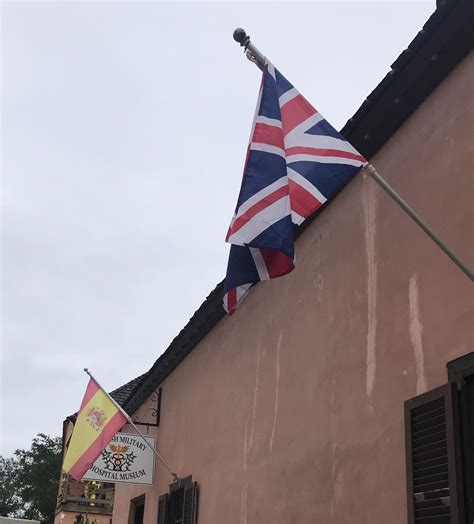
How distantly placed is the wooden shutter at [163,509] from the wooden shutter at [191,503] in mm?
977

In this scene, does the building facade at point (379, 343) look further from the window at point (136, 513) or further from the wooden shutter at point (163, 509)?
the window at point (136, 513)

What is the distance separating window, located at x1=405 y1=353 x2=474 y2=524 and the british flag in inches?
49.8

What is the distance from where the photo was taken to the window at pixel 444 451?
4316 mm

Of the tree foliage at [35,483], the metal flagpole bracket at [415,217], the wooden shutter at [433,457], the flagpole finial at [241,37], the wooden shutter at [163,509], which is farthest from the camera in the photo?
the tree foliage at [35,483]

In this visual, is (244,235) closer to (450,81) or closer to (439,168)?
(439,168)

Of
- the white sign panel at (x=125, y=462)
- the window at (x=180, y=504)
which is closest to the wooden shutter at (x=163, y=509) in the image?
the window at (x=180, y=504)

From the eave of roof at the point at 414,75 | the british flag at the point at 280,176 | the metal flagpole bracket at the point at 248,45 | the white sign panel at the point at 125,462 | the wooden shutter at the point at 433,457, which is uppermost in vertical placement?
the eave of roof at the point at 414,75

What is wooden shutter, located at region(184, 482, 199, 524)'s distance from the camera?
30.8 feet

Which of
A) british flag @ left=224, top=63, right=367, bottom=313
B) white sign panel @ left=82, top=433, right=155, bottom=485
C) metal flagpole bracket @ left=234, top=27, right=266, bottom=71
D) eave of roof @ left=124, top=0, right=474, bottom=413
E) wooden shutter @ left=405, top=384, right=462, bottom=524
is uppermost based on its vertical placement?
eave of roof @ left=124, top=0, right=474, bottom=413

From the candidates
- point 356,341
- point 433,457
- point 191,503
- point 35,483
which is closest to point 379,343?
point 356,341

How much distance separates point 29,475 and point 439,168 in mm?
48523

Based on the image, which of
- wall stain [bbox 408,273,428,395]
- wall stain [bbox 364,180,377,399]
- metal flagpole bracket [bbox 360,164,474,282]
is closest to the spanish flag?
wall stain [bbox 364,180,377,399]

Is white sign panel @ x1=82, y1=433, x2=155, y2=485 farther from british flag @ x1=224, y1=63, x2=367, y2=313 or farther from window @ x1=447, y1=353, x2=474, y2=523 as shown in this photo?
window @ x1=447, y1=353, x2=474, y2=523

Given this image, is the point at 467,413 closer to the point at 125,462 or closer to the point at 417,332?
the point at 417,332
